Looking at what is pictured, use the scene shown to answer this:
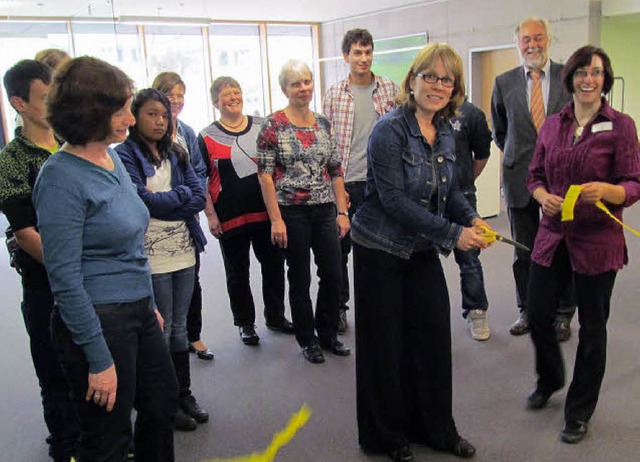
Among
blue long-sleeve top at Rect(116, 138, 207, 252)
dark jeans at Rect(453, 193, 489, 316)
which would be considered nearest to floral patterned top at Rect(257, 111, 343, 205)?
blue long-sleeve top at Rect(116, 138, 207, 252)

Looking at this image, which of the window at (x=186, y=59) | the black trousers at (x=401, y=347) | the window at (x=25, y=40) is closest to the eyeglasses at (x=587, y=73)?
the black trousers at (x=401, y=347)

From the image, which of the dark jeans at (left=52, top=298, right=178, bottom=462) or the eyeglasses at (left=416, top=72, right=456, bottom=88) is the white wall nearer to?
the eyeglasses at (left=416, top=72, right=456, bottom=88)

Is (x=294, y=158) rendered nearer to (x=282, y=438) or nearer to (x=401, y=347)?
→ (x=401, y=347)

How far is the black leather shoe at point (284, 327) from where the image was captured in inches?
140

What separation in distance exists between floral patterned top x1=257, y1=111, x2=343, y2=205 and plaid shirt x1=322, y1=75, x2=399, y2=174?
307mm

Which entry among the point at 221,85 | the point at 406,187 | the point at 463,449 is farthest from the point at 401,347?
the point at 221,85

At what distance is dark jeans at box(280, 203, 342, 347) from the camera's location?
297 cm

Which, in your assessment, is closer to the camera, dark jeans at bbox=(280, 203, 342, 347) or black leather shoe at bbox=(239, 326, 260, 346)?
dark jeans at bbox=(280, 203, 342, 347)

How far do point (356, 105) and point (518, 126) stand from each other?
91 centimetres

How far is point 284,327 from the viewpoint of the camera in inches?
141

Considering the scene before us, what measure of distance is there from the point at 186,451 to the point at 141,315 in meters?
1.02

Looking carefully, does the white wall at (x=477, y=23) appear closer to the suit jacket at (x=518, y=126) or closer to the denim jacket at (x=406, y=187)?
the suit jacket at (x=518, y=126)

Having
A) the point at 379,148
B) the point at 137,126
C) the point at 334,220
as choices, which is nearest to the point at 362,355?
the point at 379,148

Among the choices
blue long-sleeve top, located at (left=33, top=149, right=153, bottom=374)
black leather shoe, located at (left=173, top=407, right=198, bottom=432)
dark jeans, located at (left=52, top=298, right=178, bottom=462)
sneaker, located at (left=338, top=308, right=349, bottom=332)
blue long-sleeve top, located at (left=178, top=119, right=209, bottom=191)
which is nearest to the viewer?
blue long-sleeve top, located at (left=33, top=149, right=153, bottom=374)
